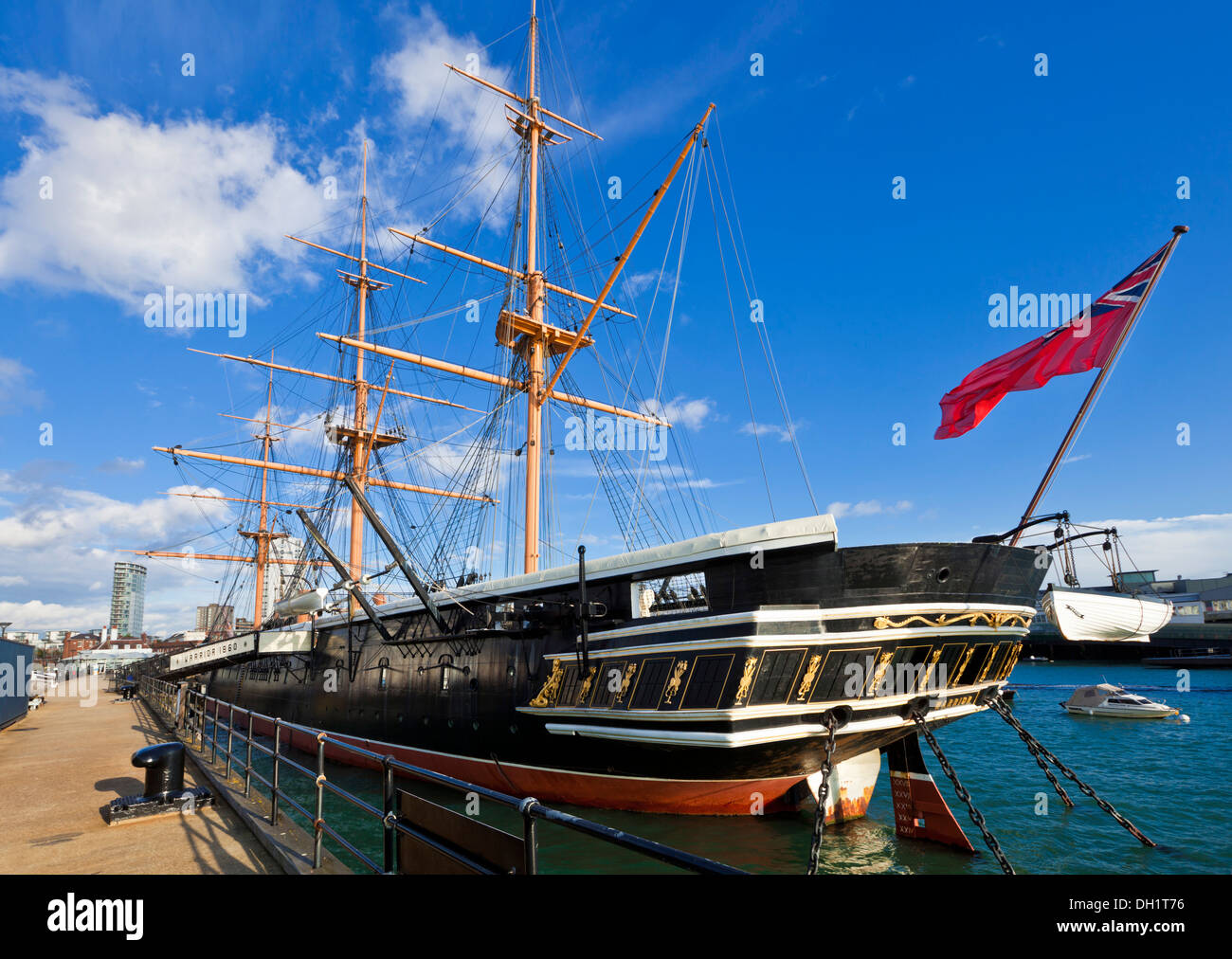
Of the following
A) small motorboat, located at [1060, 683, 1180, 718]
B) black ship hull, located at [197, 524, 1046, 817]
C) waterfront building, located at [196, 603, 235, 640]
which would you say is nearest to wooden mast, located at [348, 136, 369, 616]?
waterfront building, located at [196, 603, 235, 640]

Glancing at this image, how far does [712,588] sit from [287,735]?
21.7 m

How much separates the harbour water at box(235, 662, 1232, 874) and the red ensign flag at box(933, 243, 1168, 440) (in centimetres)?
774

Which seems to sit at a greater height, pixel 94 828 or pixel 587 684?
pixel 587 684

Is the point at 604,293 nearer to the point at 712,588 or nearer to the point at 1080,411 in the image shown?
the point at 712,588

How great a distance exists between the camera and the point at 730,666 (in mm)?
9461

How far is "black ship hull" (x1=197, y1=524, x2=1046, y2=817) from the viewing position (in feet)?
31.7

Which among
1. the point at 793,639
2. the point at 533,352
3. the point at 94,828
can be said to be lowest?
the point at 94,828

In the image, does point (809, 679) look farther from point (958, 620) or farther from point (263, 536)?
point (263, 536)

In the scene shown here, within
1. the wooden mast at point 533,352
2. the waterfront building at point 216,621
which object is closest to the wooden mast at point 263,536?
the waterfront building at point 216,621

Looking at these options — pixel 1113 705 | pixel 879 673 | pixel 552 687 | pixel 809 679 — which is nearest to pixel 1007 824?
pixel 879 673

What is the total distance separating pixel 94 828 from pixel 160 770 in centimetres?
83

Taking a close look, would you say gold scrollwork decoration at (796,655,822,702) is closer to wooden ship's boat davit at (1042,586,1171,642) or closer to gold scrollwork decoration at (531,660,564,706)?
gold scrollwork decoration at (531,660,564,706)
